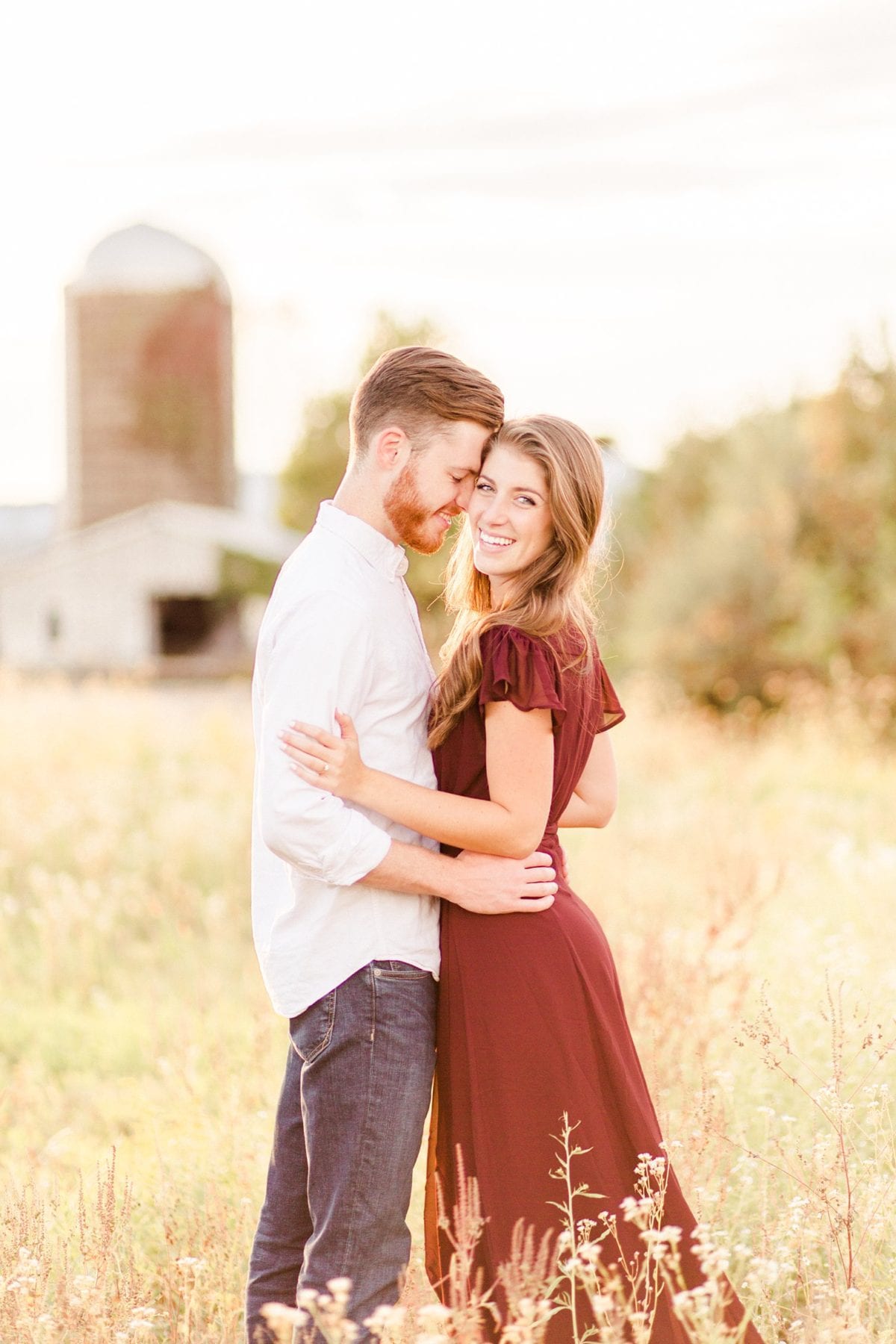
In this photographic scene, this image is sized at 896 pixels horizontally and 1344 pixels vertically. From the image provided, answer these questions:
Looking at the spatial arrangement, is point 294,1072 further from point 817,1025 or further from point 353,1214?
point 817,1025

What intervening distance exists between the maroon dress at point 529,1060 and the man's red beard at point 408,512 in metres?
0.29

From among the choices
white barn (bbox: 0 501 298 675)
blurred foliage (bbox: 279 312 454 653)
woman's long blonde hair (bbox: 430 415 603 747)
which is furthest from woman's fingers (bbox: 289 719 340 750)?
white barn (bbox: 0 501 298 675)

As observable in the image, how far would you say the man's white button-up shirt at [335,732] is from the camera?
2.80 m

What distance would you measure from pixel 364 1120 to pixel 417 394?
60.4 inches

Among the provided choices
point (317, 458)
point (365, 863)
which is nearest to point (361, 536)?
point (365, 863)

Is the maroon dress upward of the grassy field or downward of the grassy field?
upward

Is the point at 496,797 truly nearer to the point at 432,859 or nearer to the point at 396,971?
the point at 432,859

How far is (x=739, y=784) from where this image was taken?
1196 cm

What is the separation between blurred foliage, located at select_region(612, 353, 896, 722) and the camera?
641 inches

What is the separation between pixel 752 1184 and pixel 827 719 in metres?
11.6

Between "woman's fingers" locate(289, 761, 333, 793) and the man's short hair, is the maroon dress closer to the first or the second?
"woman's fingers" locate(289, 761, 333, 793)

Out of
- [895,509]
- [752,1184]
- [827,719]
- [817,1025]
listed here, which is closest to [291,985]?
[752,1184]

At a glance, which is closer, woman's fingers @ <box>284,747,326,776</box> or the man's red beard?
woman's fingers @ <box>284,747,326,776</box>

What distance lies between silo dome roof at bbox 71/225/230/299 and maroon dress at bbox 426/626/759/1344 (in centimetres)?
4276
